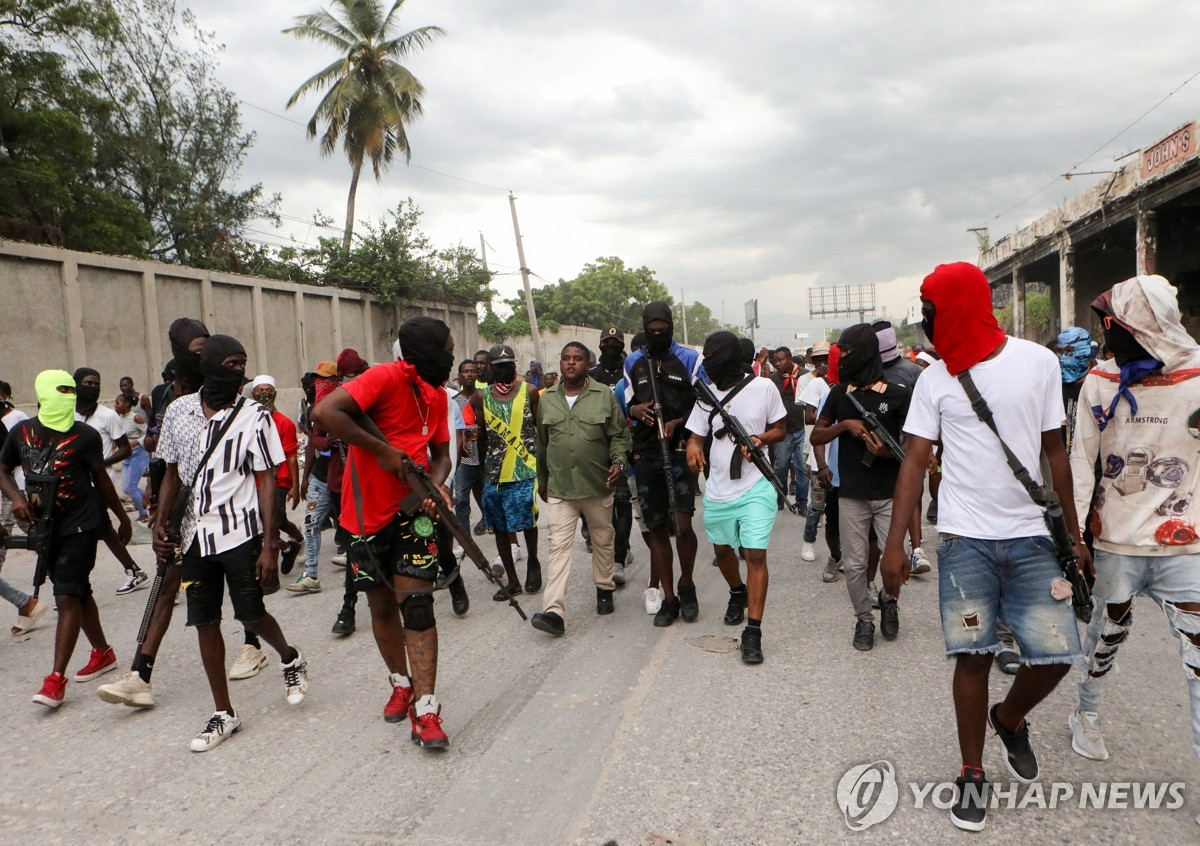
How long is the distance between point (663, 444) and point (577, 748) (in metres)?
2.26

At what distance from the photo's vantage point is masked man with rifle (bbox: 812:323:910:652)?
15.8ft

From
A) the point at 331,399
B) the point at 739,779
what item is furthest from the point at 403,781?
the point at 331,399

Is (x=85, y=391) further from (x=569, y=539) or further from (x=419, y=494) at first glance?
(x=419, y=494)

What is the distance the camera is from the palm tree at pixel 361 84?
995 inches

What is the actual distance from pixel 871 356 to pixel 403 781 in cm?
346

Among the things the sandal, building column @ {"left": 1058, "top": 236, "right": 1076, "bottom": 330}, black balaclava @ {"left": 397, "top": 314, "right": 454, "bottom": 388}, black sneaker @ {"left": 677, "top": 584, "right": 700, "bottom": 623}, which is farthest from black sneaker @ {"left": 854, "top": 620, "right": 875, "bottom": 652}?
building column @ {"left": 1058, "top": 236, "right": 1076, "bottom": 330}

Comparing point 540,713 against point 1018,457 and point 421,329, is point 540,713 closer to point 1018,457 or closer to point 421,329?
point 421,329

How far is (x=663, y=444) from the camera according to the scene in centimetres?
534

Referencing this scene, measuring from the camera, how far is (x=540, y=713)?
396 cm

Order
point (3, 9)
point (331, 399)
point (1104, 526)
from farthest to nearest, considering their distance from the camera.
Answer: point (3, 9) < point (331, 399) < point (1104, 526)

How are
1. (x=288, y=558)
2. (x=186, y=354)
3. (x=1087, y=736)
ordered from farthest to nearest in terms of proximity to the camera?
(x=288, y=558)
(x=186, y=354)
(x=1087, y=736)

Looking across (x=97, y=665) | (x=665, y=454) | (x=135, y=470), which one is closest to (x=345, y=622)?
(x=97, y=665)

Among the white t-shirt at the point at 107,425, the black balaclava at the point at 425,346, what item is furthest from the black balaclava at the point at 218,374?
the white t-shirt at the point at 107,425

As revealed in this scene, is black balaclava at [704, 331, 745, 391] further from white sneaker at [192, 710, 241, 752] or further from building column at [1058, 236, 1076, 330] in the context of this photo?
building column at [1058, 236, 1076, 330]
